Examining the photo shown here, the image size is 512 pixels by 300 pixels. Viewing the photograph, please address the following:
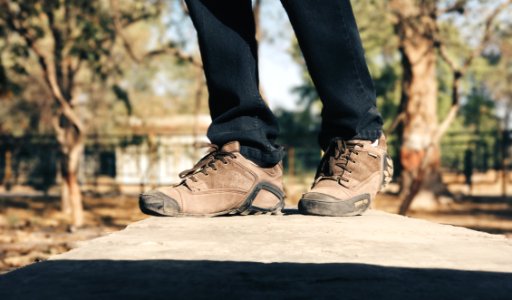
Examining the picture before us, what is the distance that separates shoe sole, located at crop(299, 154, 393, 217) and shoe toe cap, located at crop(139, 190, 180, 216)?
0.49 metres

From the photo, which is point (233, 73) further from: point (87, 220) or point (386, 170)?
point (87, 220)

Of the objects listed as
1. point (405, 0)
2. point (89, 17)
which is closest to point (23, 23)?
point (89, 17)

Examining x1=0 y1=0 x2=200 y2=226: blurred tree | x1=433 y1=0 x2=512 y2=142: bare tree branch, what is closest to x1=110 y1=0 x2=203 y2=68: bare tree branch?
x1=0 y1=0 x2=200 y2=226: blurred tree

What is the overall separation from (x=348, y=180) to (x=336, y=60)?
1.52 feet

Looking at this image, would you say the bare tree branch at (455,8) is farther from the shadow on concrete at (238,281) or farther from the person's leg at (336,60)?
the shadow on concrete at (238,281)

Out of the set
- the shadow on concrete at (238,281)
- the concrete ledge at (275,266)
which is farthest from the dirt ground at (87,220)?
the shadow on concrete at (238,281)

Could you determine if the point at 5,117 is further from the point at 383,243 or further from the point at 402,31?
the point at 383,243

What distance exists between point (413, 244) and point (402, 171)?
39.5 feet

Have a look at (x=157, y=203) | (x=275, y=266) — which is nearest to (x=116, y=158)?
(x=157, y=203)

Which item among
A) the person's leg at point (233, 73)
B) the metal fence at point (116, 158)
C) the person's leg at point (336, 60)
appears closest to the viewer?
the person's leg at point (336, 60)

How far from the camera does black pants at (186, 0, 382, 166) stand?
2.08 meters

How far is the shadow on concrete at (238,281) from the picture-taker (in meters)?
1.06

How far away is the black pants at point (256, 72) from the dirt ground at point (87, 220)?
6.67 ft

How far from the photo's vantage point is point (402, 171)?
13.3m
